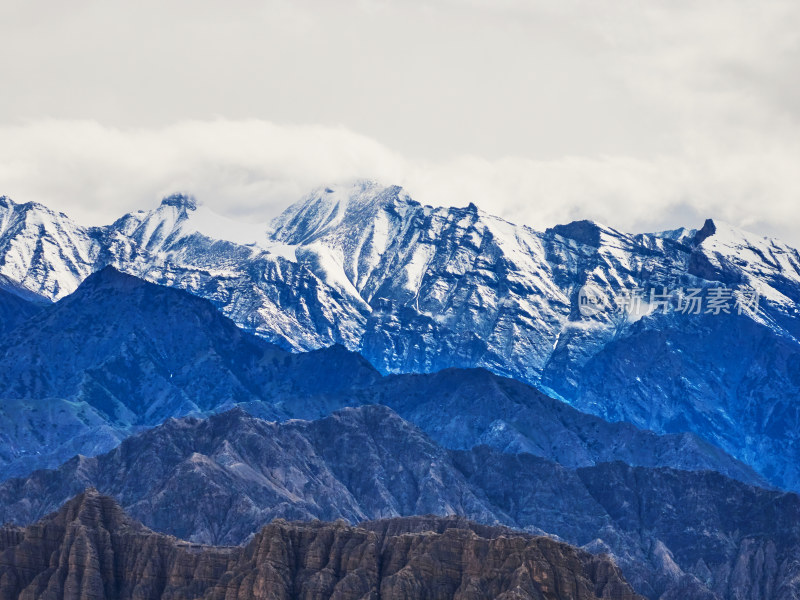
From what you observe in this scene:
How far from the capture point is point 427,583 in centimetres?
19288

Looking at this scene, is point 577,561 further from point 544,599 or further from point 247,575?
point 247,575

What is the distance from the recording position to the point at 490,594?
187250mm

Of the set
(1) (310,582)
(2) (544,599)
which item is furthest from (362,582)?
(2) (544,599)

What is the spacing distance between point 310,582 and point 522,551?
22.2 meters

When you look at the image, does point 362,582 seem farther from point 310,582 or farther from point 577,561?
point 577,561

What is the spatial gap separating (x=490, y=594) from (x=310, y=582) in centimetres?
2051

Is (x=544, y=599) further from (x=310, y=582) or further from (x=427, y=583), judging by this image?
(x=310, y=582)

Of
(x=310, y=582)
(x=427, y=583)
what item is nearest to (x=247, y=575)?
(x=310, y=582)

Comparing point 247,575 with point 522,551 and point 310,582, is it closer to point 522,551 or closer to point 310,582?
point 310,582

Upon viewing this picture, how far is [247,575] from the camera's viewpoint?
198750mm

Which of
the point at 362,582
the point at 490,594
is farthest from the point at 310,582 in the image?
the point at 490,594

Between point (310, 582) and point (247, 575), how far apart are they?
237 inches

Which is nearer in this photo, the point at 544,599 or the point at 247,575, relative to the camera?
the point at 544,599

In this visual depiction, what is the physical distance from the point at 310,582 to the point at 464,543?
1562 cm
